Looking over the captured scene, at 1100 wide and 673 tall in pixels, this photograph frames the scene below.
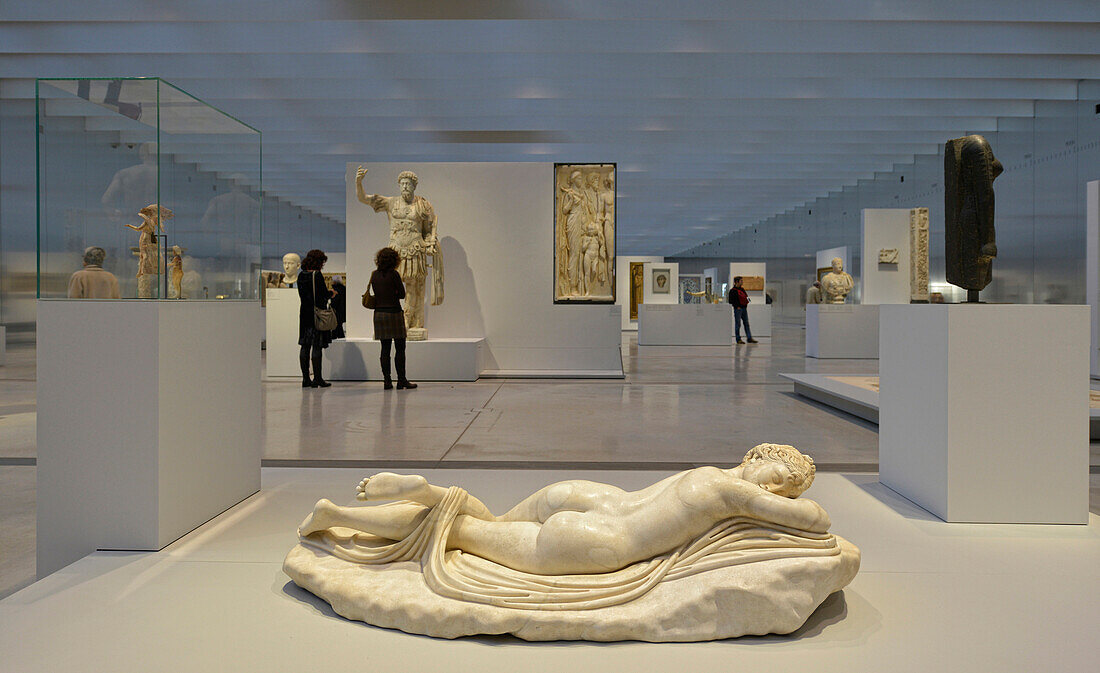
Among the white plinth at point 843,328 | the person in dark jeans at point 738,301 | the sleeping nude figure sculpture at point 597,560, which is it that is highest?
the person in dark jeans at point 738,301

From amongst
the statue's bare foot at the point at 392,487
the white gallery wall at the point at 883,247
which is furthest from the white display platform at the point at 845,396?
the white gallery wall at the point at 883,247

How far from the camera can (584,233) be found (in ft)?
39.4

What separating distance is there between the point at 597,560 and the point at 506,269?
9.73m

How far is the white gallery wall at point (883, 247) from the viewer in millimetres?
16812

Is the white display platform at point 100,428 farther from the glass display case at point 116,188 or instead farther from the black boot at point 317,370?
the black boot at point 317,370

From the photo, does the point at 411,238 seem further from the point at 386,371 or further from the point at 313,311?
the point at 386,371

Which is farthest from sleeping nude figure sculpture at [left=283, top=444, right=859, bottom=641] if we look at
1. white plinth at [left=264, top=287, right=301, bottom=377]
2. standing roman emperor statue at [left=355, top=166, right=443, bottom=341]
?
white plinth at [left=264, top=287, right=301, bottom=377]

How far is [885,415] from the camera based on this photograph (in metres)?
4.25

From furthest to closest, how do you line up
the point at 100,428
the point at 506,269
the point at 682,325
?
the point at 682,325 < the point at 506,269 < the point at 100,428

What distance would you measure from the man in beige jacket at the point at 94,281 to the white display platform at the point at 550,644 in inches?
41.3

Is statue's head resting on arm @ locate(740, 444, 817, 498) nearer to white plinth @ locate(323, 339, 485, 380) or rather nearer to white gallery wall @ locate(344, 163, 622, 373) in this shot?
white plinth @ locate(323, 339, 485, 380)

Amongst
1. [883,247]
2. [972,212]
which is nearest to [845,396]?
[972,212]

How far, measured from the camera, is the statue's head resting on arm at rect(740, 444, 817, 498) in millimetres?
2574

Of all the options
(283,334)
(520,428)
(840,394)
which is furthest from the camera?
(283,334)
